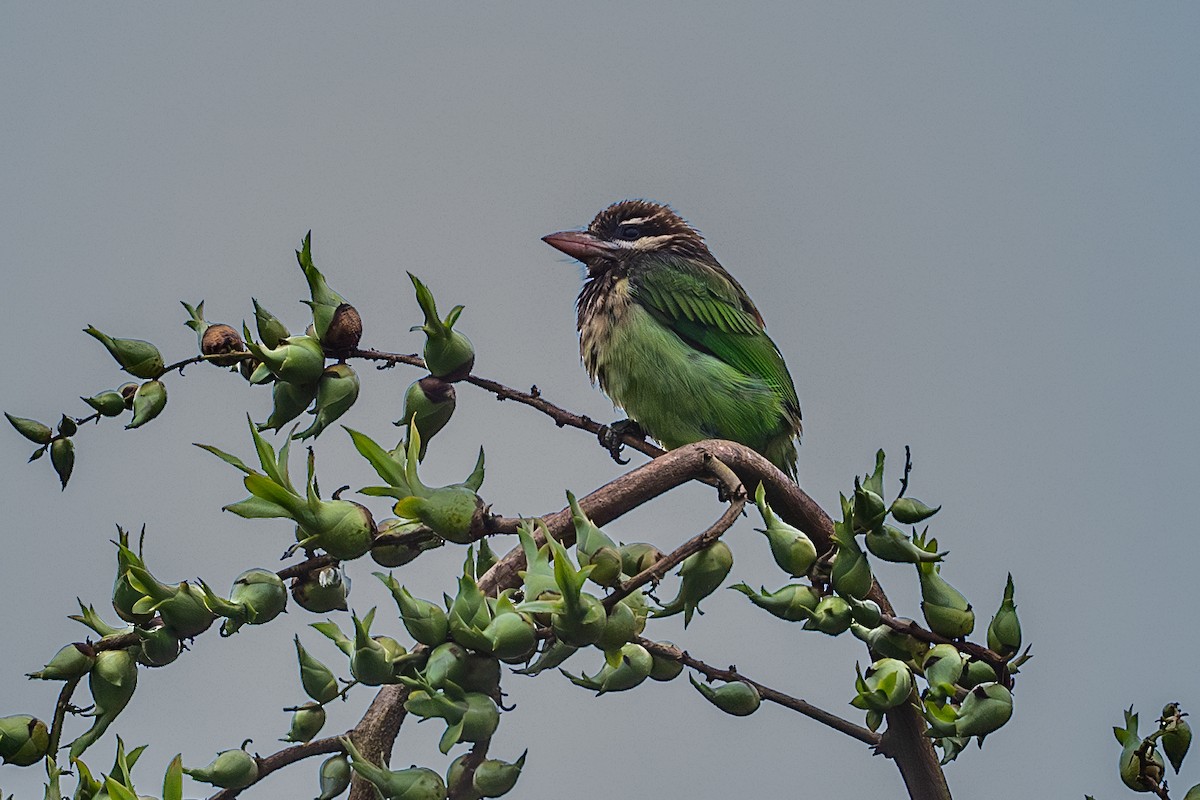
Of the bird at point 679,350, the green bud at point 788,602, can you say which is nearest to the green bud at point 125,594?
the green bud at point 788,602

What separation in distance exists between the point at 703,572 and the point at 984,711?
0.33 m

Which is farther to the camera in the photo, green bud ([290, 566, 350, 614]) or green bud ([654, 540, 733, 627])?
green bud ([290, 566, 350, 614])

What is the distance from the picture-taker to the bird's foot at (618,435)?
10.0ft

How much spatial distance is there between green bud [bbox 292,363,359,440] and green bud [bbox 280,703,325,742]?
325mm

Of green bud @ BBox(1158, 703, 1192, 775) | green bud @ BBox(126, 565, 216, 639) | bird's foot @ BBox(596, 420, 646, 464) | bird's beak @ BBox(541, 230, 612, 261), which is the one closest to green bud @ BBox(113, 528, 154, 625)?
green bud @ BBox(126, 565, 216, 639)

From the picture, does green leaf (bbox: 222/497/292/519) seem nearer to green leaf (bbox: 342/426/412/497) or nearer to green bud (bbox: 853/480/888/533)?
green leaf (bbox: 342/426/412/497)

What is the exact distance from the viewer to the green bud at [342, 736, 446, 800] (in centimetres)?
118

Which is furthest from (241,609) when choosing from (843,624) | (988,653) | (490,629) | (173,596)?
(988,653)

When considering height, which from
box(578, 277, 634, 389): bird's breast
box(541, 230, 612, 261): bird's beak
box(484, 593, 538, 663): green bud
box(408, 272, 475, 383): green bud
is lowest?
box(484, 593, 538, 663): green bud

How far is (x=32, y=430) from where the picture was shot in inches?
64.9

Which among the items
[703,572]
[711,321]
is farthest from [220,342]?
[711,321]

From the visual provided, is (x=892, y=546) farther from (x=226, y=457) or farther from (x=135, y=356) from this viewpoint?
(x=135, y=356)

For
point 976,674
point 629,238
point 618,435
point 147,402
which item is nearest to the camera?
point 976,674

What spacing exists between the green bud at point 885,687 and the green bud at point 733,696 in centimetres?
17
